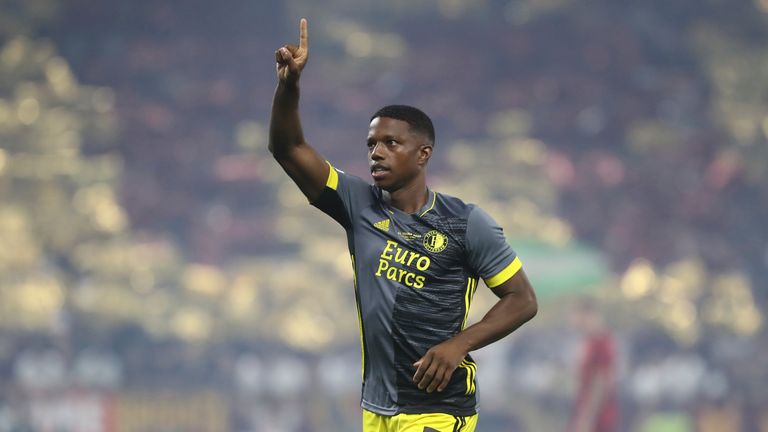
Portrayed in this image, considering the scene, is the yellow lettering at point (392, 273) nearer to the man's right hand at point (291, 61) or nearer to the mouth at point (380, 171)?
the mouth at point (380, 171)

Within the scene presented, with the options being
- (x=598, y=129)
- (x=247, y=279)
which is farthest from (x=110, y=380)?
(x=598, y=129)

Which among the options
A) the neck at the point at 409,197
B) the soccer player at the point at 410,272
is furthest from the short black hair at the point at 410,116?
the neck at the point at 409,197

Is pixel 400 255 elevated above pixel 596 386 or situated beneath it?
situated beneath

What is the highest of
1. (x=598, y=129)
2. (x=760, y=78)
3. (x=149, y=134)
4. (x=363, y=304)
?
(x=760, y=78)

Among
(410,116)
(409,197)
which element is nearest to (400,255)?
(409,197)

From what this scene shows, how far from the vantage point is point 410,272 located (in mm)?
3004

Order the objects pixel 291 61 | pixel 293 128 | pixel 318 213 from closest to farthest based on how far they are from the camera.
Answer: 1. pixel 291 61
2. pixel 293 128
3. pixel 318 213

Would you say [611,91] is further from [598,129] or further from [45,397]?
[45,397]

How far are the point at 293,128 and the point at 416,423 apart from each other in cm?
90

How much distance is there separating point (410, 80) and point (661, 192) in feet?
9.27

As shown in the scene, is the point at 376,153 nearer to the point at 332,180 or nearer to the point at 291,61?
the point at 332,180

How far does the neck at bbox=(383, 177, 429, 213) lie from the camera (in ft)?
10.1

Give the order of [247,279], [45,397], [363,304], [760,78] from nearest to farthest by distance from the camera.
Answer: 1. [363,304]
2. [45,397]
3. [247,279]
4. [760,78]

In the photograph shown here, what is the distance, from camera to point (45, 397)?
9.62m
